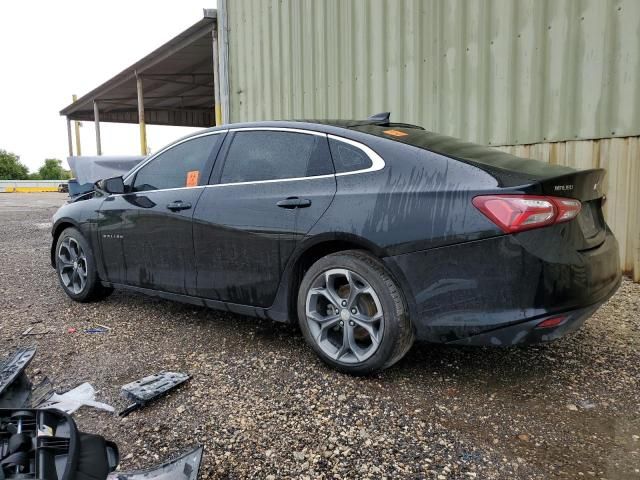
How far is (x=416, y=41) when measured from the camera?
21.4 feet

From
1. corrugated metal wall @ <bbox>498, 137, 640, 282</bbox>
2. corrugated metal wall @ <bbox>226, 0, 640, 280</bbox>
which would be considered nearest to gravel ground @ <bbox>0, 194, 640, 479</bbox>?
corrugated metal wall @ <bbox>498, 137, 640, 282</bbox>

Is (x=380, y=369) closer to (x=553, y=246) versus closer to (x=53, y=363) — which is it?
(x=553, y=246)

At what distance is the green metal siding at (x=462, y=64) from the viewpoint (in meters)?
4.92

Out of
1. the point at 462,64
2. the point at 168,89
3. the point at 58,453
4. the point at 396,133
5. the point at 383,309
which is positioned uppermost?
the point at 168,89

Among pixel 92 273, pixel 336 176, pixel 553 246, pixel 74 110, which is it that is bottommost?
pixel 92 273

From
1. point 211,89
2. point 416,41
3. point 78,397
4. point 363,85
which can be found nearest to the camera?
point 78,397

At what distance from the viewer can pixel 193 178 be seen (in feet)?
12.0

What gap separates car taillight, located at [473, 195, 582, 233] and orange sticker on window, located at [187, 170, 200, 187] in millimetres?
2061

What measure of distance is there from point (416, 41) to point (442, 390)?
5.14m

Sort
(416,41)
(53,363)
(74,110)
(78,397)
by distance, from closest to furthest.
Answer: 1. (78,397)
2. (53,363)
3. (416,41)
4. (74,110)

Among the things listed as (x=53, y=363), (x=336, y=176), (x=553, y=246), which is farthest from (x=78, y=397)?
(x=553, y=246)

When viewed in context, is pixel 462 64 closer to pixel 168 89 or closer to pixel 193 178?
pixel 193 178

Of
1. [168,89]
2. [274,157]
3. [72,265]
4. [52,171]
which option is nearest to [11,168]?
[52,171]

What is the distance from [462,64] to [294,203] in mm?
4095
